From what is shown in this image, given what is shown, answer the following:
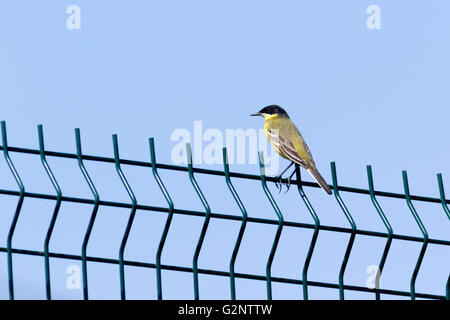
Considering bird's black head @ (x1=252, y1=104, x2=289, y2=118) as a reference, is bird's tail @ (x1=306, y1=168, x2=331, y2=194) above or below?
below

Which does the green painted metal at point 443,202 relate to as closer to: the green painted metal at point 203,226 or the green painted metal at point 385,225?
the green painted metal at point 385,225

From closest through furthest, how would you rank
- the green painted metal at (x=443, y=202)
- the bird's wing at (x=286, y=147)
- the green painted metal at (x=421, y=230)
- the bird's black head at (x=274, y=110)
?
1. the green painted metal at (x=421, y=230)
2. the green painted metal at (x=443, y=202)
3. the bird's wing at (x=286, y=147)
4. the bird's black head at (x=274, y=110)

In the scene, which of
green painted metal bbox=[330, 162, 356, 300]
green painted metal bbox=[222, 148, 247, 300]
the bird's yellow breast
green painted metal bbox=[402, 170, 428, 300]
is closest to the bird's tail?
green painted metal bbox=[330, 162, 356, 300]

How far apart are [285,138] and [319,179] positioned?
3434mm

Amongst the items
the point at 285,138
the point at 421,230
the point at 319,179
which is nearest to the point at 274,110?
the point at 285,138

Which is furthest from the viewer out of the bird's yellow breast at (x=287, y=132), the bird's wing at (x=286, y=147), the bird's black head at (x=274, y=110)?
the bird's black head at (x=274, y=110)

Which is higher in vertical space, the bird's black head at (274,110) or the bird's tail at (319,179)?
the bird's black head at (274,110)

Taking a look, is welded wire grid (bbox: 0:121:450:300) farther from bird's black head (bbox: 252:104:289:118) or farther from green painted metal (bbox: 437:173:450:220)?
bird's black head (bbox: 252:104:289:118)

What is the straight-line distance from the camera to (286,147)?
1469 cm

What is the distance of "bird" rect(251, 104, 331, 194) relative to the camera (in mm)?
13978

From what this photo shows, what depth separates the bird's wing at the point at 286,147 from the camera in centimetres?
1395

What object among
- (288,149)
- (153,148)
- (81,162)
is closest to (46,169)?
(81,162)

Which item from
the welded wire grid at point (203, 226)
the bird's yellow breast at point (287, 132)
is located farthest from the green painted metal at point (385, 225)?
the bird's yellow breast at point (287, 132)
